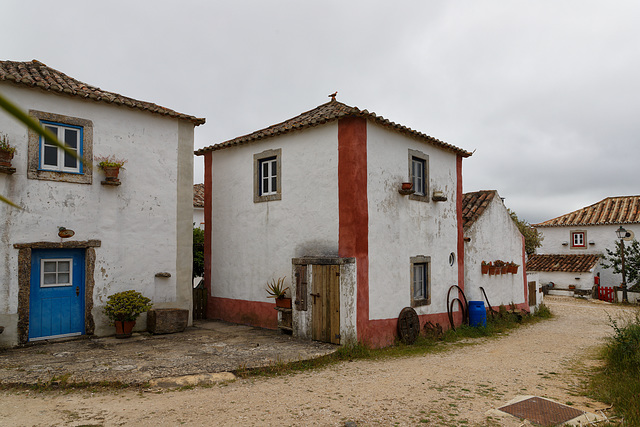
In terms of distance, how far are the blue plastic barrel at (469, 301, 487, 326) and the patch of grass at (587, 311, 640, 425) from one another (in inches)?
147

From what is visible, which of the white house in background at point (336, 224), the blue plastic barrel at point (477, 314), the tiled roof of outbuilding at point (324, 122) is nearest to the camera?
the white house in background at point (336, 224)

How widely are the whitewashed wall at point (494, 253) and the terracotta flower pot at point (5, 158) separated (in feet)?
38.5

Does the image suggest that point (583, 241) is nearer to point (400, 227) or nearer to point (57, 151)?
point (400, 227)

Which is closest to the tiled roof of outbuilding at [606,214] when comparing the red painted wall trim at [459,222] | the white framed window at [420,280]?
the red painted wall trim at [459,222]

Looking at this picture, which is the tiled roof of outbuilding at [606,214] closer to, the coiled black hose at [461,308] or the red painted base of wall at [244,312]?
the coiled black hose at [461,308]

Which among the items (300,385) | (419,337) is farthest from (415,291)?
(300,385)

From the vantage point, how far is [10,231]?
9086mm

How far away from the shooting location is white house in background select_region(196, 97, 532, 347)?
33.3 ft

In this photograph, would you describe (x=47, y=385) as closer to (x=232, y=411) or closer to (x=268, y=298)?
(x=232, y=411)

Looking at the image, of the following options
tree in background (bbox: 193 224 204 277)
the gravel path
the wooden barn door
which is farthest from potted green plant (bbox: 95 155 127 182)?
tree in background (bbox: 193 224 204 277)

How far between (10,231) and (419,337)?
30.4 ft

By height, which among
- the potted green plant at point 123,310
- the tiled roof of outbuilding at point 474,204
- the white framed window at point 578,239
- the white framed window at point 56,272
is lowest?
the potted green plant at point 123,310

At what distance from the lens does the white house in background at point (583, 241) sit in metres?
26.3

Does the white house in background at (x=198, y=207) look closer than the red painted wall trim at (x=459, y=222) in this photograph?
No
